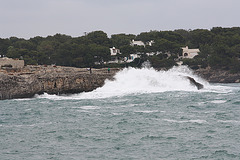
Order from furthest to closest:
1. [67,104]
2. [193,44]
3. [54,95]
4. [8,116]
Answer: [193,44] < [54,95] < [67,104] < [8,116]

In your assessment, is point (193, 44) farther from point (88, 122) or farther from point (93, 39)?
point (88, 122)

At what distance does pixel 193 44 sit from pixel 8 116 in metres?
87.0

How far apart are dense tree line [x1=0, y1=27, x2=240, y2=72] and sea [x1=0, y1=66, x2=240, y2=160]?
154 ft

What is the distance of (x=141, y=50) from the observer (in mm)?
93688

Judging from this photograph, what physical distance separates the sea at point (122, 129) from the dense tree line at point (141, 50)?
46.9 metres

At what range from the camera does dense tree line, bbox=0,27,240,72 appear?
82.6m

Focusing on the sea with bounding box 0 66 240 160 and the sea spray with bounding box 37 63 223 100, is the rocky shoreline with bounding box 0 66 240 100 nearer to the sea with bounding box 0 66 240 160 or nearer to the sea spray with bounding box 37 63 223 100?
the sea spray with bounding box 37 63 223 100

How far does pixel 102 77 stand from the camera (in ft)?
145

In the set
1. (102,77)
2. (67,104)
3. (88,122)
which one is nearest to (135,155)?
(88,122)

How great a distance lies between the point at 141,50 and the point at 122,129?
73.2 metres

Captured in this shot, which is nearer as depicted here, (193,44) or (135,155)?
(135,155)

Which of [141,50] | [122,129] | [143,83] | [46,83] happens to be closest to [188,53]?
[141,50]

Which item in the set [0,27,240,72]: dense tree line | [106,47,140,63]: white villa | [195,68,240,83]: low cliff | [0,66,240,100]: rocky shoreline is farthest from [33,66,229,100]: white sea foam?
[106,47,140,63]: white villa

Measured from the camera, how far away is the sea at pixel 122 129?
16594mm
